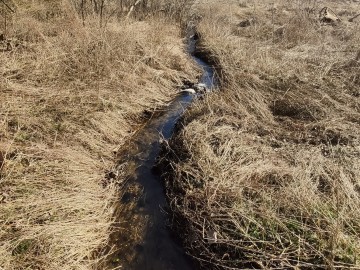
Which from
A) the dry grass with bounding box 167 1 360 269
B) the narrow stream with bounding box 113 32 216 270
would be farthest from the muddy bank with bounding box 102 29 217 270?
the dry grass with bounding box 167 1 360 269

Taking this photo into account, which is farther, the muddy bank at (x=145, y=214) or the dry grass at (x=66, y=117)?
the muddy bank at (x=145, y=214)

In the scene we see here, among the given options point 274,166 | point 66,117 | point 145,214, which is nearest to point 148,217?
point 145,214

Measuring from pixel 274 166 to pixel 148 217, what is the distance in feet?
6.34

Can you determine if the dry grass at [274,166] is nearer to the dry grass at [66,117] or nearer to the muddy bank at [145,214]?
the muddy bank at [145,214]

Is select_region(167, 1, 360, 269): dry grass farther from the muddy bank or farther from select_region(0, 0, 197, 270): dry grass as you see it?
select_region(0, 0, 197, 270): dry grass

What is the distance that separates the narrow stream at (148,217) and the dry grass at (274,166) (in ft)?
0.73

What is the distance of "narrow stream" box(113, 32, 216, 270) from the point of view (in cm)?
427

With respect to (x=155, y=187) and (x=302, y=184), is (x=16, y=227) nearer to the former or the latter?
(x=155, y=187)

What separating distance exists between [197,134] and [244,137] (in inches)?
31.2

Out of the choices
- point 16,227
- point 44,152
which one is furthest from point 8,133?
point 16,227

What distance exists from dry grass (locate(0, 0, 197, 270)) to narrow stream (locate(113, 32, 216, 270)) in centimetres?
28

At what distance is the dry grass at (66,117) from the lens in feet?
13.0

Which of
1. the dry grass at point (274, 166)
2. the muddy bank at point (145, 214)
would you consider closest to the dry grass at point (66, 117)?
the muddy bank at point (145, 214)

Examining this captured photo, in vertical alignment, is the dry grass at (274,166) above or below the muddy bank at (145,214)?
above
